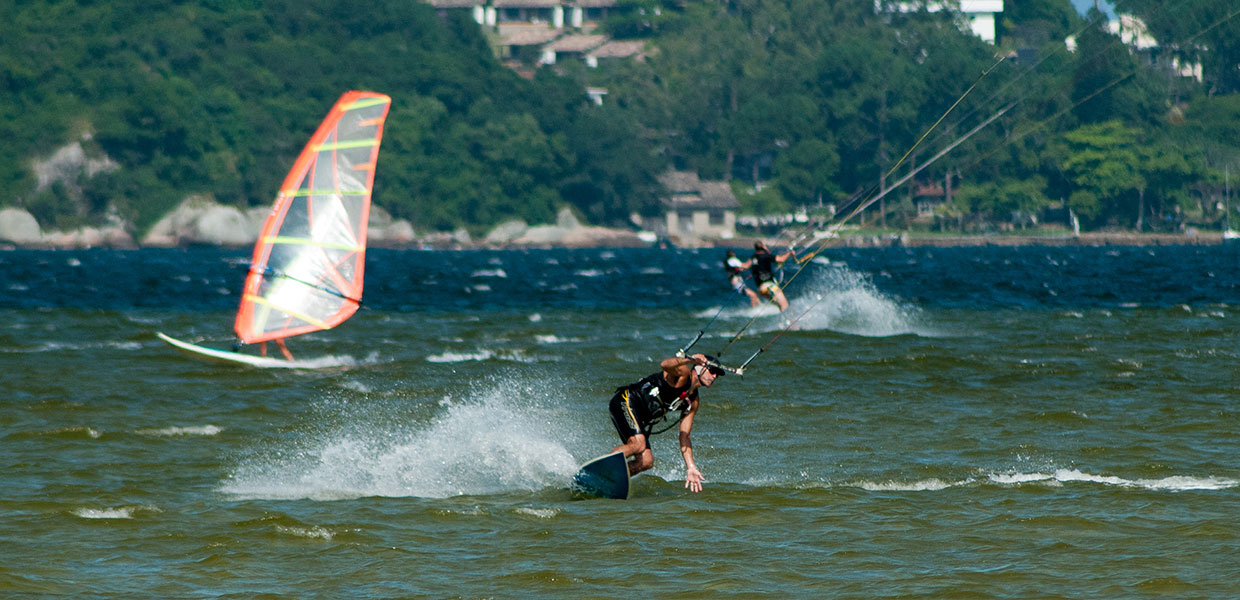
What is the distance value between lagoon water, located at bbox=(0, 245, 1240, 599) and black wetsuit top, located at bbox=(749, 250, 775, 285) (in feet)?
4.73

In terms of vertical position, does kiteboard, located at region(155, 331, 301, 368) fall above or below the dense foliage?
below

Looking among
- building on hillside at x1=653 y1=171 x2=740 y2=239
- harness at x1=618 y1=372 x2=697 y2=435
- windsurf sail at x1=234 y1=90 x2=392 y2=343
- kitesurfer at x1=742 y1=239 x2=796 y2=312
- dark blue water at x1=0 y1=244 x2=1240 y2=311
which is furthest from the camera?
building on hillside at x1=653 y1=171 x2=740 y2=239

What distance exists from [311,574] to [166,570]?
110cm

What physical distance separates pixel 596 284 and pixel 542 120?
298ft

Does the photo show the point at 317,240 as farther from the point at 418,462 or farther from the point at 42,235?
the point at 42,235

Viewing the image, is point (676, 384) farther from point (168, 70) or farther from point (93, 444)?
point (168, 70)

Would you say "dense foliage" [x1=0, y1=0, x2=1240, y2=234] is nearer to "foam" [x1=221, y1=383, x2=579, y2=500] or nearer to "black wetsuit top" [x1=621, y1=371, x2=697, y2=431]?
"foam" [x1=221, y1=383, x2=579, y2=500]

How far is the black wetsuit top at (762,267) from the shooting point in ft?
97.9

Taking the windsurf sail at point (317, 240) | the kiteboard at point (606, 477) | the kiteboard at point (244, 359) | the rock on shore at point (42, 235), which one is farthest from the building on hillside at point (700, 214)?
the kiteboard at point (606, 477)

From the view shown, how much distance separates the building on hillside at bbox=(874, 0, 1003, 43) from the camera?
7185 inches

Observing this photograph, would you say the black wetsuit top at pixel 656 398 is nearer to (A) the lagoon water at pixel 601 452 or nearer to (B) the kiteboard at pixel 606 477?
(B) the kiteboard at pixel 606 477

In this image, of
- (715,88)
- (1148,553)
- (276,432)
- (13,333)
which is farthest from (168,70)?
(1148,553)

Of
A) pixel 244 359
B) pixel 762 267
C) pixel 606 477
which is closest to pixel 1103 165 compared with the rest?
pixel 762 267

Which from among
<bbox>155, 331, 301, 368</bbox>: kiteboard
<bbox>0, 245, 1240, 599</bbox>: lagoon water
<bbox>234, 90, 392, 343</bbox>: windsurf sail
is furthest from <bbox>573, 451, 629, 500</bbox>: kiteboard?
<bbox>155, 331, 301, 368</bbox>: kiteboard
